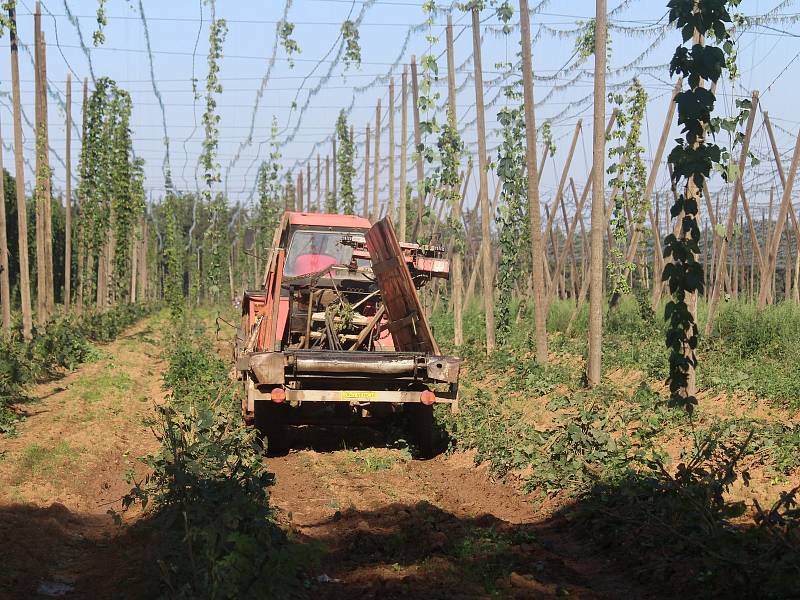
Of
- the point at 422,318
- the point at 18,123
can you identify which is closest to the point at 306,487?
the point at 422,318

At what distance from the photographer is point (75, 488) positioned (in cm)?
1022

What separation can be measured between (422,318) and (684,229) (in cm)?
379

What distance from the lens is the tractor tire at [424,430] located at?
1184 cm

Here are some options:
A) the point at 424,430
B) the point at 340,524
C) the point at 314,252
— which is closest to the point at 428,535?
the point at 340,524

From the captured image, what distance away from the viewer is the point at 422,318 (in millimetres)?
11617

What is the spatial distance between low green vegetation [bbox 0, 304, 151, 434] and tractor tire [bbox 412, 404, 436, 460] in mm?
5260

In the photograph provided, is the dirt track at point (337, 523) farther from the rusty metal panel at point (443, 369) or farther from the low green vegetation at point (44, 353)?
the rusty metal panel at point (443, 369)

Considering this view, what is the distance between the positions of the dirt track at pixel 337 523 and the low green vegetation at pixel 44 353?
1.44 ft

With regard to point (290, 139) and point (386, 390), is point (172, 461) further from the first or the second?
point (290, 139)

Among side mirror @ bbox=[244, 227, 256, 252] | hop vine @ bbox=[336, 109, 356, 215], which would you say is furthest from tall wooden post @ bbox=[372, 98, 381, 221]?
side mirror @ bbox=[244, 227, 256, 252]

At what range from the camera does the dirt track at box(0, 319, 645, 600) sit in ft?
21.2

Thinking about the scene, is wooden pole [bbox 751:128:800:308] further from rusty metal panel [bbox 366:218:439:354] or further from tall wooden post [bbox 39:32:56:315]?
tall wooden post [bbox 39:32:56:315]

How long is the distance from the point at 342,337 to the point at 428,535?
550 cm

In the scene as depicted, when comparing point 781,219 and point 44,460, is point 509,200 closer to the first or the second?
point 781,219
